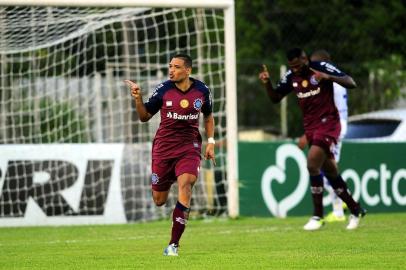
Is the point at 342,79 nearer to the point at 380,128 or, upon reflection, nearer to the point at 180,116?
the point at 180,116

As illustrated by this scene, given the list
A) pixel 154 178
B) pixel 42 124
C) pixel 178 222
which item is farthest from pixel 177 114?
pixel 42 124

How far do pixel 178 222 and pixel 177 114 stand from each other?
1.18 meters

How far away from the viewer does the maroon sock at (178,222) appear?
454 inches

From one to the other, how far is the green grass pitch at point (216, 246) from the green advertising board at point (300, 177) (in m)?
1.58

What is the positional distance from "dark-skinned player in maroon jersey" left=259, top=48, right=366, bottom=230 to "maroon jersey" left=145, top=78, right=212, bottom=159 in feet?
8.56

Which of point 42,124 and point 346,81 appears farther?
point 42,124

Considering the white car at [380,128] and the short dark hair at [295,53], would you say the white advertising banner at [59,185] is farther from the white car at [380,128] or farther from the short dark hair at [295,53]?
the white car at [380,128]

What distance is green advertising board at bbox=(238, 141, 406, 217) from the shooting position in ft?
61.7

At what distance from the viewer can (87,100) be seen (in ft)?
66.2

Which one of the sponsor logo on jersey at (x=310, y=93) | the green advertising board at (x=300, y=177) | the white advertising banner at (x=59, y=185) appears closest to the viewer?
the sponsor logo on jersey at (x=310, y=93)

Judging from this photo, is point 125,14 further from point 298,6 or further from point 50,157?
point 298,6

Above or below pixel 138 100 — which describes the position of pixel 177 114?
below

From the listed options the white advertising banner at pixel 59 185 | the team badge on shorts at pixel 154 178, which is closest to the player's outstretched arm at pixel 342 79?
the team badge on shorts at pixel 154 178

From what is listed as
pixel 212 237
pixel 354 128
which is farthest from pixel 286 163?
pixel 212 237
